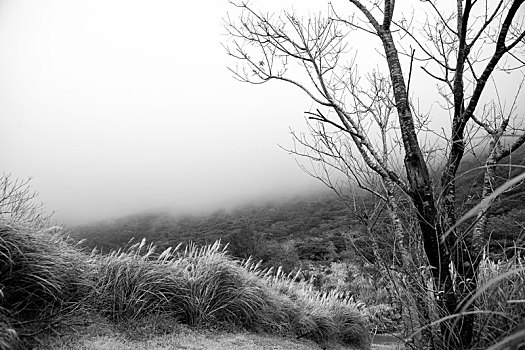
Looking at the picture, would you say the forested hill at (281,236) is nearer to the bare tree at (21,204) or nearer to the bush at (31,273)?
the bare tree at (21,204)

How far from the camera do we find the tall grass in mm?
2775

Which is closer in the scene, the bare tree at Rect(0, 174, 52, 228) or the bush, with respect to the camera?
the bush

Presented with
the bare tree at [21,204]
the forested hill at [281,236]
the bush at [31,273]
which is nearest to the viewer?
the bush at [31,273]

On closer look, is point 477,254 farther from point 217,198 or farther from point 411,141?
point 217,198

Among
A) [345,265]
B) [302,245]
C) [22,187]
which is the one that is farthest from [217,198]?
[22,187]

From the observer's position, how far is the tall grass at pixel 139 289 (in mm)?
2775

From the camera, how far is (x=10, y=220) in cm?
292

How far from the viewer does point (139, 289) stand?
3.69 meters

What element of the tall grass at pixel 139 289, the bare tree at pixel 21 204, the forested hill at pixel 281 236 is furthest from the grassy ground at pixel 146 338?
the forested hill at pixel 281 236

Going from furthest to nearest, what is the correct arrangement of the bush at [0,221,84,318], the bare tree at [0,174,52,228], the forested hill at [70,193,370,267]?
the forested hill at [70,193,370,267], the bare tree at [0,174,52,228], the bush at [0,221,84,318]

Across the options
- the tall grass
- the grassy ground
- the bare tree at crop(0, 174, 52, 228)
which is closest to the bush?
the tall grass

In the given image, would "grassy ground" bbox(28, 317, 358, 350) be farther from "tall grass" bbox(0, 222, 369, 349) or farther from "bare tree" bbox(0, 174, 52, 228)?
"bare tree" bbox(0, 174, 52, 228)

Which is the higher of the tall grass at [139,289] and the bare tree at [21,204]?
the bare tree at [21,204]

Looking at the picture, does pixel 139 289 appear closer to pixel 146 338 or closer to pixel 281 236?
pixel 146 338
